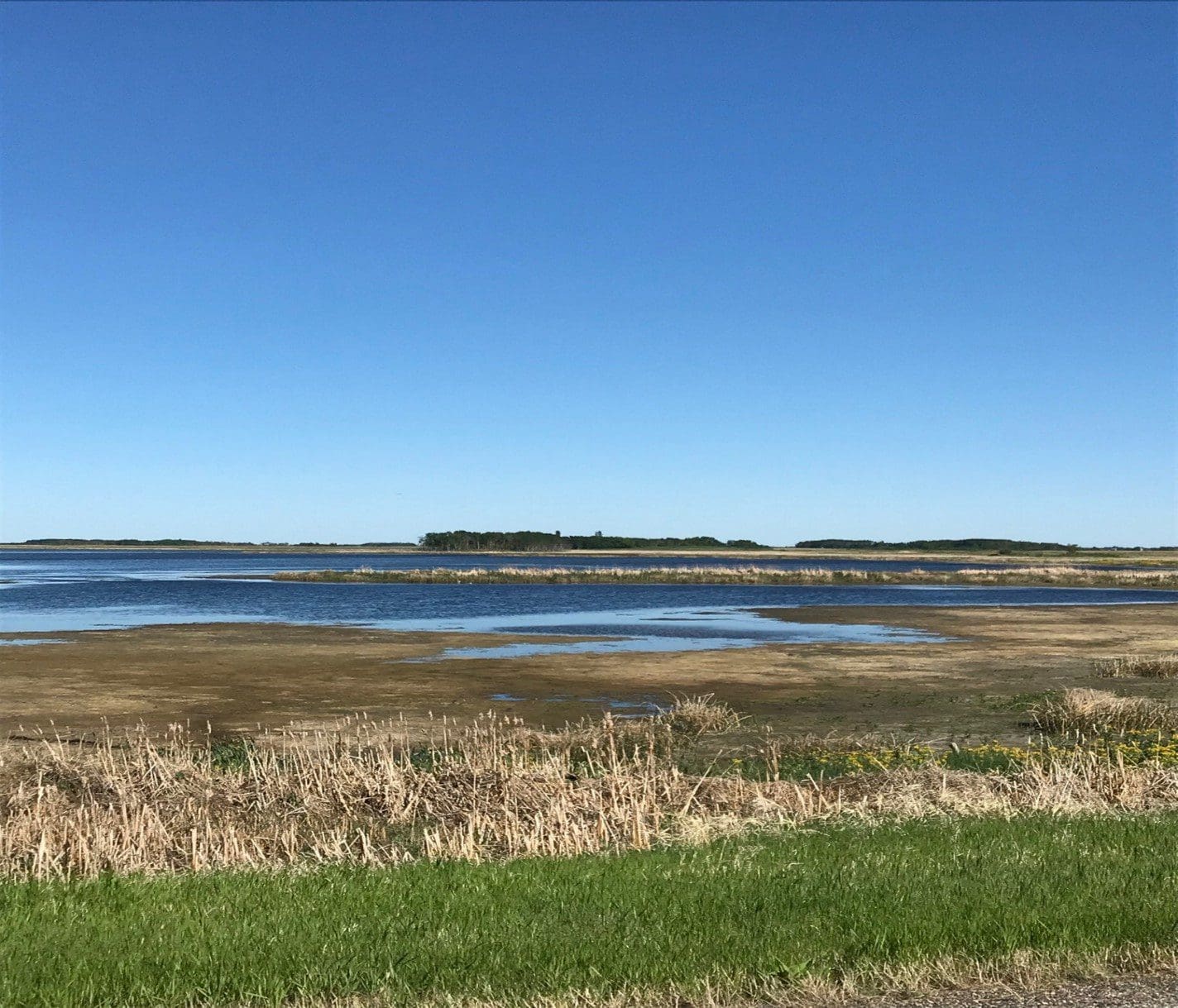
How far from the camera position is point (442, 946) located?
872cm

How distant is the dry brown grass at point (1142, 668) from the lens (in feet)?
114

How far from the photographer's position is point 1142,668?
1388 inches

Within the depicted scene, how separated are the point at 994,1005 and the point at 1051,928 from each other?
1.42 meters

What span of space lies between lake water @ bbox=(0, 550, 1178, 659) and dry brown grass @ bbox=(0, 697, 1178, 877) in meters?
25.5

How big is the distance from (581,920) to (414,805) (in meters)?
6.57

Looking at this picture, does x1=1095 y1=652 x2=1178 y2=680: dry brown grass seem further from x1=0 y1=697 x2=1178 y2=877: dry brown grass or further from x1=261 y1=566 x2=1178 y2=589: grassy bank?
x1=261 y1=566 x2=1178 y2=589: grassy bank

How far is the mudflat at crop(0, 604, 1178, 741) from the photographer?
91.8ft

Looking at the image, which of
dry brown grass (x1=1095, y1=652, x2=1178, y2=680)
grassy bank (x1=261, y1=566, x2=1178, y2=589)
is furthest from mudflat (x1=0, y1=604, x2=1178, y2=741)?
grassy bank (x1=261, y1=566, x2=1178, y2=589)

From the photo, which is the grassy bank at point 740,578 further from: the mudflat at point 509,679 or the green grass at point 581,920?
the green grass at point 581,920

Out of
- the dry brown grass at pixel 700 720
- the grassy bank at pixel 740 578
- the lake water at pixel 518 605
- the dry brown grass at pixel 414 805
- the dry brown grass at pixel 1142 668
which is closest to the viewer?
the dry brown grass at pixel 414 805

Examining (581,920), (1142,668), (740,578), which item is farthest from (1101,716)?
(740,578)

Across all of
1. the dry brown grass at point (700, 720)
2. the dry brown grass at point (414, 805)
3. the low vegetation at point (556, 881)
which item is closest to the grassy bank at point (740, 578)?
the dry brown grass at point (700, 720)

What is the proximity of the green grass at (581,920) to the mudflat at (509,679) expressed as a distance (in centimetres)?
1444

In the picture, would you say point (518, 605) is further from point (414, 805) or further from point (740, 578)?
point (414, 805)
